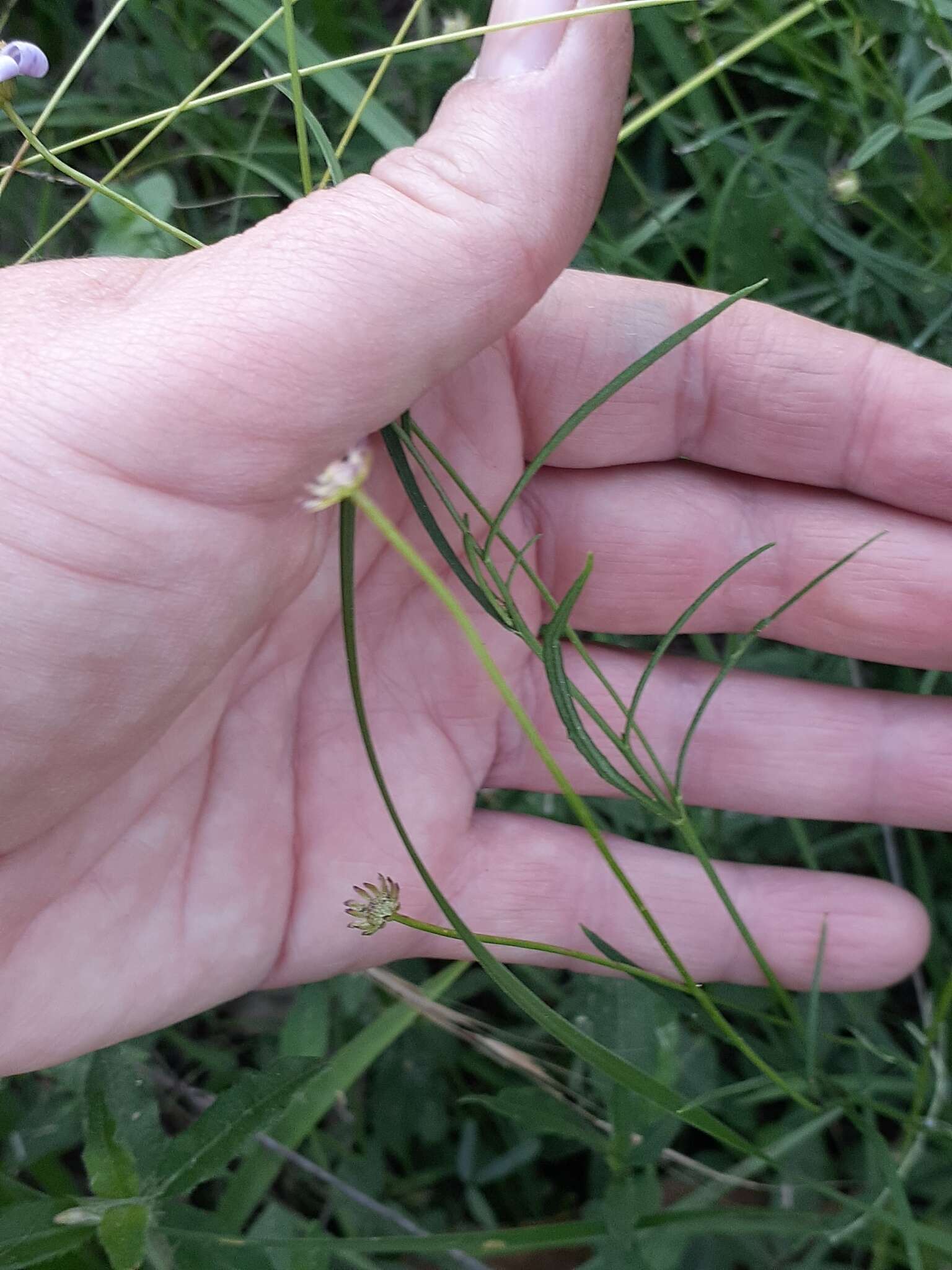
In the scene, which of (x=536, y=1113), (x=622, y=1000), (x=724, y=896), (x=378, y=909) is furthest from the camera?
(x=622, y=1000)

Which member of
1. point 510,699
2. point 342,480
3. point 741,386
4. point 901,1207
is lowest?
point 901,1207

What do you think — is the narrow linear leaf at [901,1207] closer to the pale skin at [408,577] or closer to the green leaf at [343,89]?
the pale skin at [408,577]

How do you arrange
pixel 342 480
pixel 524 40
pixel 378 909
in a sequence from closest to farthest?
pixel 342 480 → pixel 378 909 → pixel 524 40

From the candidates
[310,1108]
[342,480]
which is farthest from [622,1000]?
[342,480]

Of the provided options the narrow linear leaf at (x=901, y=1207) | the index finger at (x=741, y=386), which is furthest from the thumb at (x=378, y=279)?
the narrow linear leaf at (x=901, y=1207)

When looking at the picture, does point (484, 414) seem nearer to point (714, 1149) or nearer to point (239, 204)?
point (239, 204)

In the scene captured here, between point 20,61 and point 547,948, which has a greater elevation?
point 20,61

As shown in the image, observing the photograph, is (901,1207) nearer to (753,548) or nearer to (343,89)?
(753,548)
